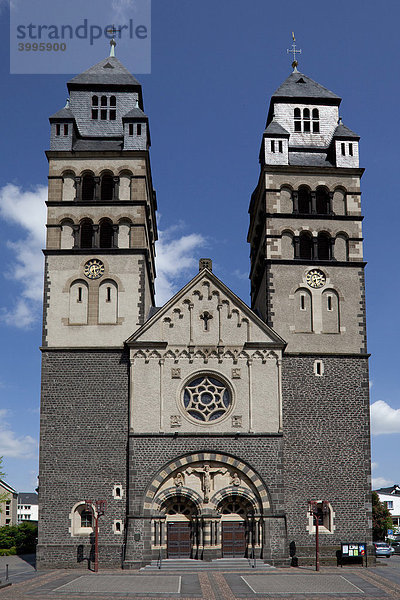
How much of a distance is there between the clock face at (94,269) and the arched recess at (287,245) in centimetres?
1009

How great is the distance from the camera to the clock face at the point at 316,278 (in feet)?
131

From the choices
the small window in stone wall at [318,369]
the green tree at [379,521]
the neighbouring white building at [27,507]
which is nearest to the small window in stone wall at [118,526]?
the small window in stone wall at [318,369]

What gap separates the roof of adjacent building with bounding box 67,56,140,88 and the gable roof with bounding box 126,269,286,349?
1375cm

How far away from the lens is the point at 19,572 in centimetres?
3588

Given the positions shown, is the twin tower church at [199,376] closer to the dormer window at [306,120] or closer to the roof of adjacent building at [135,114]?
the roof of adjacent building at [135,114]

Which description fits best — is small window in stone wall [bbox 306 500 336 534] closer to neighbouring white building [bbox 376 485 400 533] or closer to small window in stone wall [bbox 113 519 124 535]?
small window in stone wall [bbox 113 519 124 535]

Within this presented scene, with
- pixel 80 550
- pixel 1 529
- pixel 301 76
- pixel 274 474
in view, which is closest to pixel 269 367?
pixel 274 474

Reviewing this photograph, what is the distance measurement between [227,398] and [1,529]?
27187 millimetres

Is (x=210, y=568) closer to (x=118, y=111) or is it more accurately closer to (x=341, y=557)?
(x=341, y=557)

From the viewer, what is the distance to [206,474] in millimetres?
35906

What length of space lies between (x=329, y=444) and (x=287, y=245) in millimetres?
11167

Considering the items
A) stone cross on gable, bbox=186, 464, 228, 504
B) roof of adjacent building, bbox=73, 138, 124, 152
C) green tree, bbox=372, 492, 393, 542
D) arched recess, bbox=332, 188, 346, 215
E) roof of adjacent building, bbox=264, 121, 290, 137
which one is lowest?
green tree, bbox=372, 492, 393, 542

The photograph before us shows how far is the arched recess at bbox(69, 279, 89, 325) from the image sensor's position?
3897 centimetres

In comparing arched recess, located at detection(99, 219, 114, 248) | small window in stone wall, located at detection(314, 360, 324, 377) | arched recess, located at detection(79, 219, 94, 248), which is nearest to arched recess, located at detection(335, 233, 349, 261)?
small window in stone wall, located at detection(314, 360, 324, 377)
